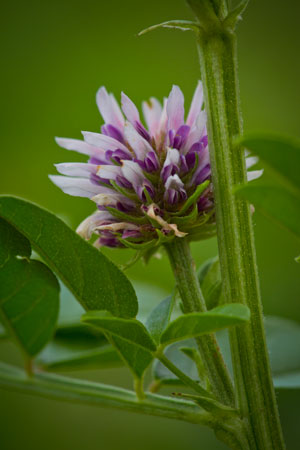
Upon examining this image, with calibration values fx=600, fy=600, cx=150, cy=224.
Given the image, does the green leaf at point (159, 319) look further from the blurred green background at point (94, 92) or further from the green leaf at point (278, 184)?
the blurred green background at point (94, 92)

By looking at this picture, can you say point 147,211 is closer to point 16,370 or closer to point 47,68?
point 16,370

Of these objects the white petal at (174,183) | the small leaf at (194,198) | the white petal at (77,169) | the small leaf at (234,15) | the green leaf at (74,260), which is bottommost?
the green leaf at (74,260)

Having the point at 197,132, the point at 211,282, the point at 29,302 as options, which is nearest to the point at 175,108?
the point at 197,132

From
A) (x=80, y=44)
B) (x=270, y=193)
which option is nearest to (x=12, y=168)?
(x=80, y=44)

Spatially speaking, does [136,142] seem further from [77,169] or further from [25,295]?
[25,295]

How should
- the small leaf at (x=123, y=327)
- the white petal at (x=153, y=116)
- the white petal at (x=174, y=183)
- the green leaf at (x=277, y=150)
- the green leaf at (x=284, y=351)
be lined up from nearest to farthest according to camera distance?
1. the green leaf at (x=277, y=150)
2. the small leaf at (x=123, y=327)
3. the white petal at (x=174, y=183)
4. the white petal at (x=153, y=116)
5. the green leaf at (x=284, y=351)

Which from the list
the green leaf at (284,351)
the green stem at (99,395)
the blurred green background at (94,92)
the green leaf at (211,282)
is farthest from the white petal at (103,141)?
the blurred green background at (94,92)

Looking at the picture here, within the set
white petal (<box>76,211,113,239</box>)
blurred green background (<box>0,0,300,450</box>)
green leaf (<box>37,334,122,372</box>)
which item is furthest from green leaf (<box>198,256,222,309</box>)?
blurred green background (<box>0,0,300,450</box>)
